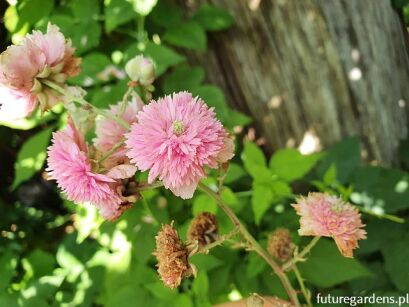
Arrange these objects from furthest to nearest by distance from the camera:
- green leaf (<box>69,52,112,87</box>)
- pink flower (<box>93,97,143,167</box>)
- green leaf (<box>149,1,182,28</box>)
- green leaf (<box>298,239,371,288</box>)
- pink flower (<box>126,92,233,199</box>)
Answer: green leaf (<box>149,1,182,28</box>)
green leaf (<box>69,52,112,87</box>)
green leaf (<box>298,239,371,288</box>)
pink flower (<box>93,97,143,167</box>)
pink flower (<box>126,92,233,199</box>)

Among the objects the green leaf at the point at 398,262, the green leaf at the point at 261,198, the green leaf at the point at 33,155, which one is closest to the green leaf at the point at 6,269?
the green leaf at the point at 33,155

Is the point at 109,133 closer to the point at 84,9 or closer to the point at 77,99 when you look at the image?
the point at 77,99

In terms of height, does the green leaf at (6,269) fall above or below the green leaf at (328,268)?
above

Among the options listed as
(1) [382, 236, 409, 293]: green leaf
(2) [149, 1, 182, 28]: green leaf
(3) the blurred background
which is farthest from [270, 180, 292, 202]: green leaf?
(2) [149, 1, 182, 28]: green leaf

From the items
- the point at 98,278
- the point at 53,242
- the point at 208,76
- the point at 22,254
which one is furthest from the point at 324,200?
the point at 53,242

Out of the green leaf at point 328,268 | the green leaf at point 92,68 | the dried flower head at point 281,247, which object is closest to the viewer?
the dried flower head at point 281,247

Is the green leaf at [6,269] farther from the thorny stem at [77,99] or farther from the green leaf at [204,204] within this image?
the thorny stem at [77,99]

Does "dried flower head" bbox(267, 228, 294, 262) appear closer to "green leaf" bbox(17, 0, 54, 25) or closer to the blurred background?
the blurred background
